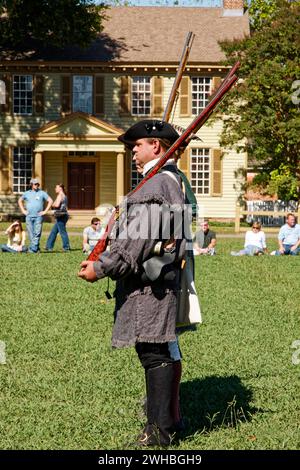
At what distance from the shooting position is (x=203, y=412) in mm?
7027

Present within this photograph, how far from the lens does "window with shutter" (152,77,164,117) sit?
132ft

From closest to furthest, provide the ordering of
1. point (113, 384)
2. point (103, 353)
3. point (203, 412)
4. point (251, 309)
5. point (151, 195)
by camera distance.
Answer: point (151, 195) → point (203, 412) → point (113, 384) → point (103, 353) → point (251, 309)

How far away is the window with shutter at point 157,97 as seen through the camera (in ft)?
132

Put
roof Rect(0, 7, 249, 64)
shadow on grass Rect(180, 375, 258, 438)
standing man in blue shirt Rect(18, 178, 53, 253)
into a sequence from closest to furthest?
shadow on grass Rect(180, 375, 258, 438), standing man in blue shirt Rect(18, 178, 53, 253), roof Rect(0, 7, 249, 64)

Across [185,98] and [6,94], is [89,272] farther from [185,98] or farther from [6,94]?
[6,94]

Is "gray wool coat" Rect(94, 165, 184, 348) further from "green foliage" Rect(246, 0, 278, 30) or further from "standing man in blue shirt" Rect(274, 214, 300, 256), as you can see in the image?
"green foliage" Rect(246, 0, 278, 30)

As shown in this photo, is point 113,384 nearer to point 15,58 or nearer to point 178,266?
point 178,266

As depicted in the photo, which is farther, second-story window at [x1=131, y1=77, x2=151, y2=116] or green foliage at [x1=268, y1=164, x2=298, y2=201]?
second-story window at [x1=131, y1=77, x2=151, y2=116]

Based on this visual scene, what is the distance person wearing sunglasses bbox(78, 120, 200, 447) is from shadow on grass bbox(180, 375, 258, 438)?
402 millimetres

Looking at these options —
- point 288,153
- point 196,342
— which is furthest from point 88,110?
point 196,342

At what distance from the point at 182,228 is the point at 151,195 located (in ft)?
1.04

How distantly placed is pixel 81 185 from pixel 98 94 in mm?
4065

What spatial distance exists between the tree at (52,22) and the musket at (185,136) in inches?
1222

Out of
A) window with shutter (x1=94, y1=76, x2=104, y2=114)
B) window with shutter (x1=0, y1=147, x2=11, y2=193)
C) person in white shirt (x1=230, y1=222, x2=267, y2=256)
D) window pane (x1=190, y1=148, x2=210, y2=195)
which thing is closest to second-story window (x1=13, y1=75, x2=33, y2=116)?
window with shutter (x1=0, y1=147, x2=11, y2=193)
